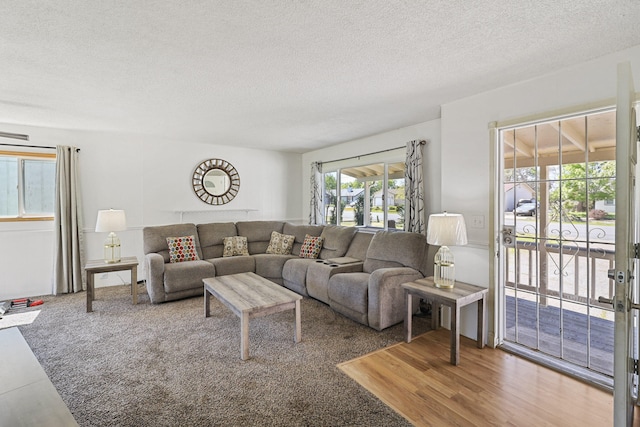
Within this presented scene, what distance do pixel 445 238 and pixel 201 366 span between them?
7.60 ft

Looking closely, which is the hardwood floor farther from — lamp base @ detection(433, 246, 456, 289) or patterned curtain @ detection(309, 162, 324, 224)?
patterned curtain @ detection(309, 162, 324, 224)

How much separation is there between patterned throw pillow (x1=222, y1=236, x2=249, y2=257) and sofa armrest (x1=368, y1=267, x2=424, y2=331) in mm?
2636

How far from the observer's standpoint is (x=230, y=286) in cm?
321

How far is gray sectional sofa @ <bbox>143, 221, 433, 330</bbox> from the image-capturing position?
3158 millimetres

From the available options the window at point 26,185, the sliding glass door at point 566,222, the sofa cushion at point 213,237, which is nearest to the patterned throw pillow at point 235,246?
the sofa cushion at point 213,237

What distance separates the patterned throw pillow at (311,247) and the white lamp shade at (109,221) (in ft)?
8.30

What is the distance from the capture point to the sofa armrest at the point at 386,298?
3023mm

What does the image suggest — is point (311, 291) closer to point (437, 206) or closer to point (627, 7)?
point (437, 206)

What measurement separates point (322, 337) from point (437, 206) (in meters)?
2.16

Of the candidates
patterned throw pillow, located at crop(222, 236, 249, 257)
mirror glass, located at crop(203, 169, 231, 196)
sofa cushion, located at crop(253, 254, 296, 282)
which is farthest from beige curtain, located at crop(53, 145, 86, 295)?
sofa cushion, located at crop(253, 254, 296, 282)

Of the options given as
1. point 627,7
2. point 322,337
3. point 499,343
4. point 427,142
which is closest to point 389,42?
point 627,7

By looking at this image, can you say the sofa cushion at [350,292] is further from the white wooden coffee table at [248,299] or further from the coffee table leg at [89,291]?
the coffee table leg at [89,291]

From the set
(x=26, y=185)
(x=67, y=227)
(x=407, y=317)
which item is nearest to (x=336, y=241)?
(x=407, y=317)

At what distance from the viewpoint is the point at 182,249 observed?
4.49 m
